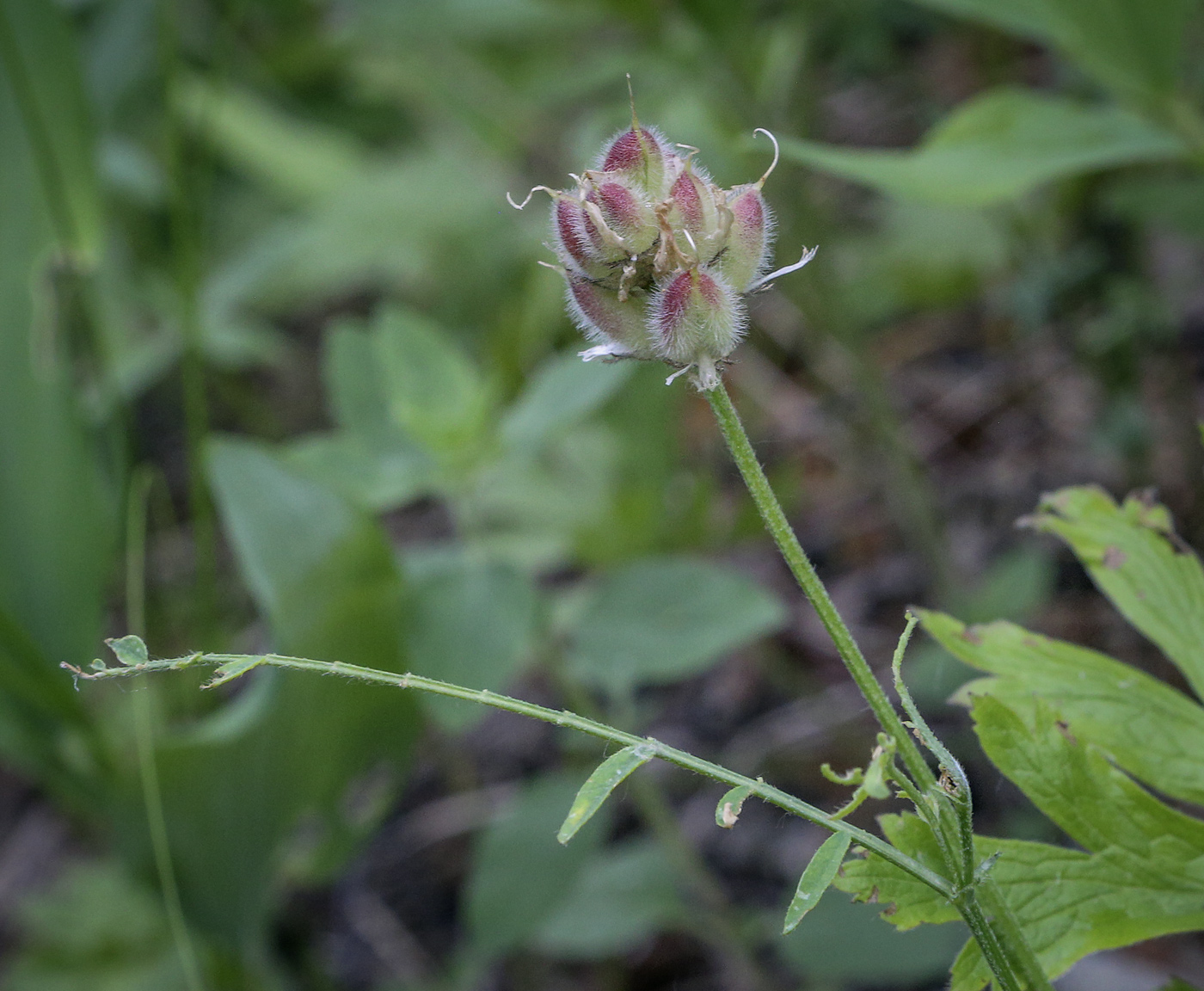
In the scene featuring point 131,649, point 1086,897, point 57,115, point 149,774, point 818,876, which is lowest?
point 1086,897

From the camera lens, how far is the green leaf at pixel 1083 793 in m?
0.66

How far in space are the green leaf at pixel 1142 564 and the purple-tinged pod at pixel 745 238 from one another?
1.21 feet

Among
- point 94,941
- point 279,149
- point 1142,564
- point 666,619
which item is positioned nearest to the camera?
point 1142,564

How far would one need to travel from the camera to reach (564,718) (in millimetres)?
544

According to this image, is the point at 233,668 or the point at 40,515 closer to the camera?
the point at 233,668

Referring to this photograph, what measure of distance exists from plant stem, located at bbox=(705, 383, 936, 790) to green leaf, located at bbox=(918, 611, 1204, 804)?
19 centimetres

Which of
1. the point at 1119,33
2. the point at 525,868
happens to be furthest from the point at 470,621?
the point at 1119,33

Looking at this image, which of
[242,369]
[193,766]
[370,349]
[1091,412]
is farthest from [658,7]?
[242,369]

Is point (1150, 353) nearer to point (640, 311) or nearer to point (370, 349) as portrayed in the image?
point (370, 349)

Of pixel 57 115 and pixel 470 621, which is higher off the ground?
pixel 57 115

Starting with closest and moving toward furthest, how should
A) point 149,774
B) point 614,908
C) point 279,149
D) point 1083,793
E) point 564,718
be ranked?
point 564,718
point 1083,793
point 149,774
point 614,908
point 279,149

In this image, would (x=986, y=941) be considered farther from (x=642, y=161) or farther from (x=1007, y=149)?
(x=1007, y=149)

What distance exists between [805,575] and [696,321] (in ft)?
0.47

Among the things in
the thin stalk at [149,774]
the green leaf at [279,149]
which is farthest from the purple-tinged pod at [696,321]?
the green leaf at [279,149]
